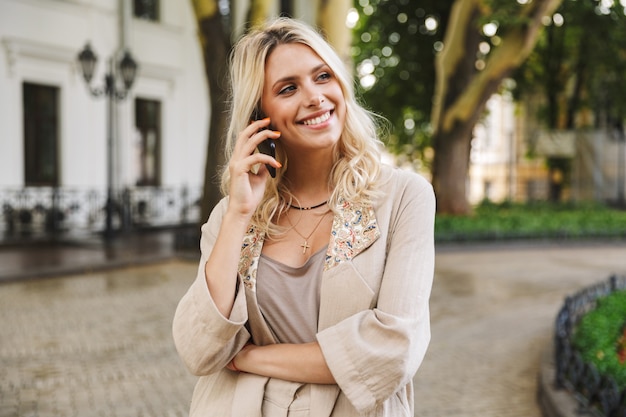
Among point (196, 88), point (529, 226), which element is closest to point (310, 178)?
point (529, 226)

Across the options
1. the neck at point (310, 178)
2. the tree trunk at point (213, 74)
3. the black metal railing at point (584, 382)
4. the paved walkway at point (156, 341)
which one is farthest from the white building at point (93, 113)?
the neck at point (310, 178)

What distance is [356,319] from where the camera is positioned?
196 centimetres

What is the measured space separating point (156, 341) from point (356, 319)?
603 centimetres

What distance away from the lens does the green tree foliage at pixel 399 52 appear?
23.1 meters

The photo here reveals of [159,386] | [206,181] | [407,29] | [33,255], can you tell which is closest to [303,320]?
[159,386]

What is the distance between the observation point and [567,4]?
66.9ft

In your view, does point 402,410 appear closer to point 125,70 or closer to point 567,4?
point 125,70

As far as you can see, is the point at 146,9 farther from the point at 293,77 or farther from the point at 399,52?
the point at 293,77

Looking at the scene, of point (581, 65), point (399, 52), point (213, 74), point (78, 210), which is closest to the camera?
point (213, 74)

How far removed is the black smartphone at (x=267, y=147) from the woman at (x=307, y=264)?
0.4 inches

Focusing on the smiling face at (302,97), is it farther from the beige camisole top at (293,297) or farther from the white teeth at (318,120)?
the beige camisole top at (293,297)

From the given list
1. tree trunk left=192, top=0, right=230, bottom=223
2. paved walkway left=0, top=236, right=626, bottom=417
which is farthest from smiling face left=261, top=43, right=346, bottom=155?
tree trunk left=192, top=0, right=230, bottom=223

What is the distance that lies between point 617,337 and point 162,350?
420 centimetres

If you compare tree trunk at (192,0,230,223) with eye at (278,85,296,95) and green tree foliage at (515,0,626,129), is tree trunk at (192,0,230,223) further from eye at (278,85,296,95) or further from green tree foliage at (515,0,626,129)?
green tree foliage at (515,0,626,129)
